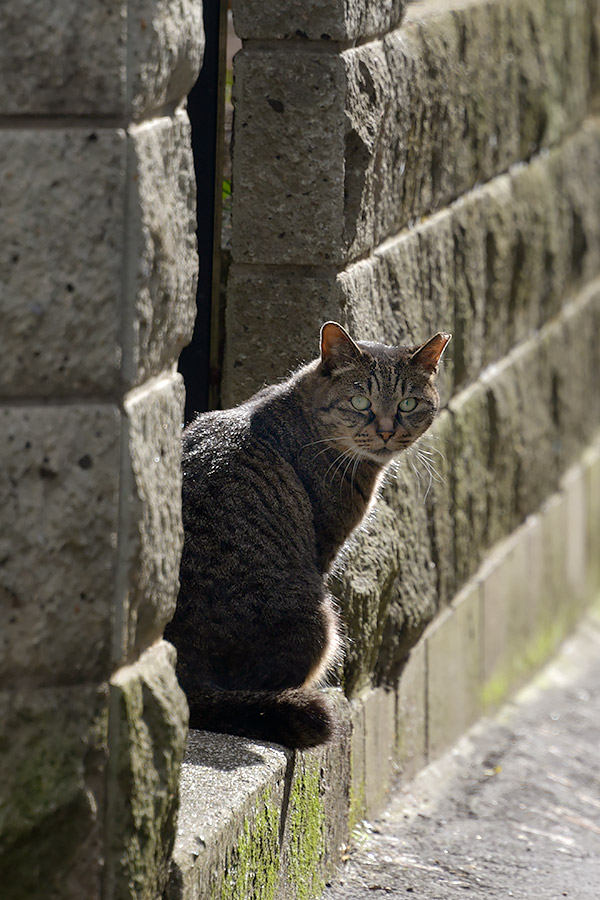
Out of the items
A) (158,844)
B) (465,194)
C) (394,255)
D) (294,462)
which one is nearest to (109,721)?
(158,844)

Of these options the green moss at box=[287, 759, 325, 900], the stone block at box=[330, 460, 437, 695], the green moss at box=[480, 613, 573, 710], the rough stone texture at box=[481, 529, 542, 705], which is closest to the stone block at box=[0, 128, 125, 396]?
the green moss at box=[287, 759, 325, 900]

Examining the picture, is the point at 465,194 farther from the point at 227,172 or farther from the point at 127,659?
the point at 127,659

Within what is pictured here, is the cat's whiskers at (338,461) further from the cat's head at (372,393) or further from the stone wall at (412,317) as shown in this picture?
the stone wall at (412,317)

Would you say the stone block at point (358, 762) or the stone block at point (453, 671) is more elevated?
the stone block at point (358, 762)

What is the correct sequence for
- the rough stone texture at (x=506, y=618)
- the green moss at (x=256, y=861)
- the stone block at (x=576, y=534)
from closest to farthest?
the green moss at (x=256, y=861) < the rough stone texture at (x=506, y=618) < the stone block at (x=576, y=534)

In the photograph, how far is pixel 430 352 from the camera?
3.53 meters

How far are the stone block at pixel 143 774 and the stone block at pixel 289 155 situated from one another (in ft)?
4.73

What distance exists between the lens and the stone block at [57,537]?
6.66 ft

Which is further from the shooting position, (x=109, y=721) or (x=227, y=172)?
(x=227, y=172)

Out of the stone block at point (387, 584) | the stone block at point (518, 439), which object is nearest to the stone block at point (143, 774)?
the stone block at point (387, 584)

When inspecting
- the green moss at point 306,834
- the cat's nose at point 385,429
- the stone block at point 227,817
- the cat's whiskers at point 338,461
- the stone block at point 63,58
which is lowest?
the green moss at point 306,834

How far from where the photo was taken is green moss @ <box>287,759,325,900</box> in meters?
3.01

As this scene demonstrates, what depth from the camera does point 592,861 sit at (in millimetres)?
3744

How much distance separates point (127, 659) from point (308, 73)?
5.78ft
